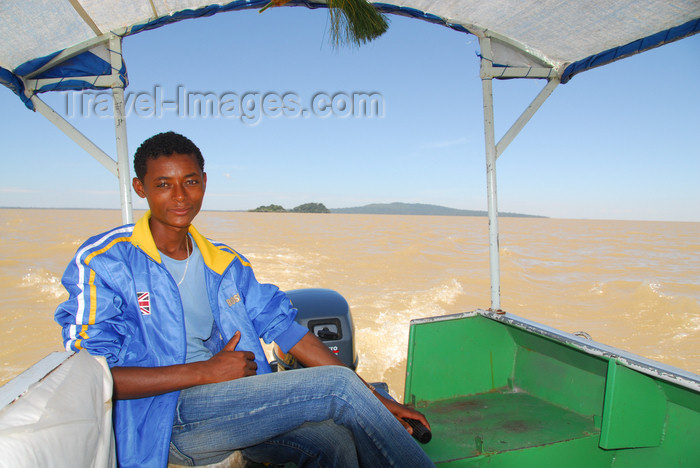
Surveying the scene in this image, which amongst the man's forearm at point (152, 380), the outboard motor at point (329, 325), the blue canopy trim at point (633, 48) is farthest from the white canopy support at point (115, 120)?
the blue canopy trim at point (633, 48)

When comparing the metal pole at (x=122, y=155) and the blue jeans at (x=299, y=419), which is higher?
the metal pole at (x=122, y=155)

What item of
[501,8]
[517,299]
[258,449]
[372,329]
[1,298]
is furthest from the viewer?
[517,299]

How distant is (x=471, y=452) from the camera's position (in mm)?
2023

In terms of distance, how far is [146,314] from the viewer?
4.63ft

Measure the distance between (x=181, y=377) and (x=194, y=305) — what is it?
367 mm

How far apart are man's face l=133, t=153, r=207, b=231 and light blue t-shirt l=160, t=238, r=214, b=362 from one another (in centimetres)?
15

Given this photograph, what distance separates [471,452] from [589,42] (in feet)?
7.72

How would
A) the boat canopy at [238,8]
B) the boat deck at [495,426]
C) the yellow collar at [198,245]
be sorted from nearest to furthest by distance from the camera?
the yellow collar at [198,245] → the boat canopy at [238,8] → the boat deck at [495,426]

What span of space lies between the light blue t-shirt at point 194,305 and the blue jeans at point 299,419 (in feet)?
0.86

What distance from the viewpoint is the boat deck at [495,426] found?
6.73ft

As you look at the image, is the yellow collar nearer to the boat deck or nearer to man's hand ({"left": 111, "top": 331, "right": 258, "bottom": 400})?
man's hand ({"left": 111, "top": 331, "right": 258, "bottom": 400})

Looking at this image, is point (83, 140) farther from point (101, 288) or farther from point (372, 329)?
point (372, 329)

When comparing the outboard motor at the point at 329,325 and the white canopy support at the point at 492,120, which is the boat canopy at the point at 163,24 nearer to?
the white canopy support at the point at 492,120

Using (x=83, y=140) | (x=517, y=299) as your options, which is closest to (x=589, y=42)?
(x=83, y=140)
